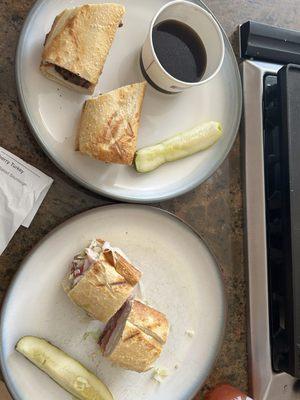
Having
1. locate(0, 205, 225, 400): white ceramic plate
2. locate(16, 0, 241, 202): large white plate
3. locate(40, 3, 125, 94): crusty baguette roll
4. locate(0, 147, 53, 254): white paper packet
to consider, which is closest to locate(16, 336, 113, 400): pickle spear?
locate(0, 205, 225, 400): white ceramic plate

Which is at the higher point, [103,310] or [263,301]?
[103,310]

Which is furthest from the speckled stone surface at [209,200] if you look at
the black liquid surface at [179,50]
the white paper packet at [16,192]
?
the black liquid surface at [179,50]

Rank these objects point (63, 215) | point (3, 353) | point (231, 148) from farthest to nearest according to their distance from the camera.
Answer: point (231, 148) → point (63, 215) → point (3, 353)

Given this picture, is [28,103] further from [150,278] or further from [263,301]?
[263,301]

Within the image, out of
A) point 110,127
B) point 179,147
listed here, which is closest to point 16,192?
point 110,127

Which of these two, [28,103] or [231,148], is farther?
[231,148]

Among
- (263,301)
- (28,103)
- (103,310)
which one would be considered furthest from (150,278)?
(28,103)

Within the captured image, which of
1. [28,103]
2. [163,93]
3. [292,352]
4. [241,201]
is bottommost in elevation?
[292,352]
